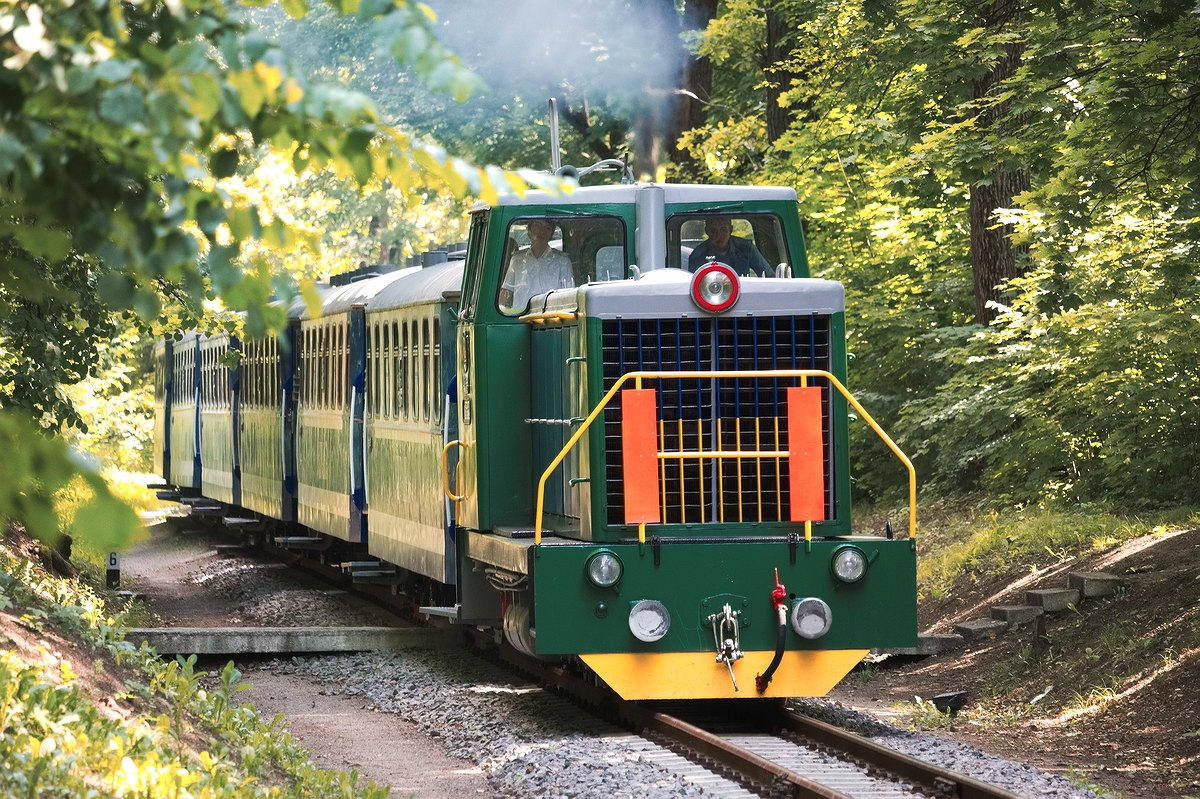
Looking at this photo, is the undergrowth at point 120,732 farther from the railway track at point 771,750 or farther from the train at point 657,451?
the railway track at point 771,750

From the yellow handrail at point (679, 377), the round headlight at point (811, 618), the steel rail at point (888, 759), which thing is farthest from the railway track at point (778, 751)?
the yellow handrail at point (679, 377)

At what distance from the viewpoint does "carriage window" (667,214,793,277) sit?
9.90 meters

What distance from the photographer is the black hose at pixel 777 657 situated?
8.43 m

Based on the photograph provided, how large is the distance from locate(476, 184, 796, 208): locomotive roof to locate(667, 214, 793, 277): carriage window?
0.11m

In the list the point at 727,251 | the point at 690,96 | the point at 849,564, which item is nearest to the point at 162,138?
the point at 849,564

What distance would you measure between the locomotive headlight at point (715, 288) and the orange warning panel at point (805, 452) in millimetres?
614

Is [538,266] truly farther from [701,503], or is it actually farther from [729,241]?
[701,503]

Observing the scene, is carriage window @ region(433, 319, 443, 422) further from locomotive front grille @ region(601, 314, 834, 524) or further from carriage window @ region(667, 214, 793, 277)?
locomotive front grille @ region(601, 314, 834, 524)

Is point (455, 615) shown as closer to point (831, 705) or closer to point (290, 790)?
point (831, 705)

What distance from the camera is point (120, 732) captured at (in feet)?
21.4

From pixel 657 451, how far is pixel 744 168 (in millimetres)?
18483

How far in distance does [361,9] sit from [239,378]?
18263 mm

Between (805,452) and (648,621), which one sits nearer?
(648,621)

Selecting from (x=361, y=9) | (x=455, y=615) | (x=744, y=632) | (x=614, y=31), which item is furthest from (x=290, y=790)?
(x=614, y=31)
